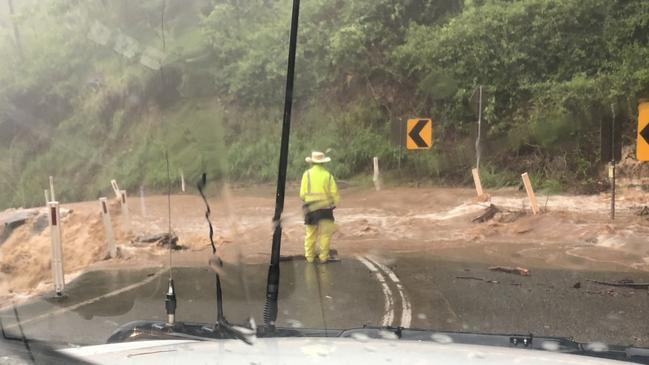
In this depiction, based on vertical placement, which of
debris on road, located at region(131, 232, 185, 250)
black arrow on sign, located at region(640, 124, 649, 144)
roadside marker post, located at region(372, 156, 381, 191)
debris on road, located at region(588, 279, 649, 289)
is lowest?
debris on road, located at region(588, 279, 649, 289)

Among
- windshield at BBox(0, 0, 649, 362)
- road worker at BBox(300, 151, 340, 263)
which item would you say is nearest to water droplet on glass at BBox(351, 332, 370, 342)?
windshield at BBox(0, 0, 649, 362)

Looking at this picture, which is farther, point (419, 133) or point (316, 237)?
point (419, 133)

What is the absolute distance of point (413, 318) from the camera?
252 inches

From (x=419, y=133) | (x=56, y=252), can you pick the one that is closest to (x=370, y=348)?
(x=56, y=252)

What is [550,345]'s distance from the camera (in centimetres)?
283

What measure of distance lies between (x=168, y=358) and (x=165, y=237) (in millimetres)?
6991

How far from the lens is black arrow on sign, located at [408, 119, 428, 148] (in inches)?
636

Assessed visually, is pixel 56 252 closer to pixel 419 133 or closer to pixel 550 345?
pixel 550 345

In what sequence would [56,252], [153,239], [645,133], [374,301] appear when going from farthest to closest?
[645,133], [153,239], [56,252], [374,301]

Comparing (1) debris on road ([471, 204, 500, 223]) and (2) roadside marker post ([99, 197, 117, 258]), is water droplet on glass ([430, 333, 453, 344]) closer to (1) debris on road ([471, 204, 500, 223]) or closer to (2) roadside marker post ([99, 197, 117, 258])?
(2) roadside marker post ([99, 197, 117, 258])

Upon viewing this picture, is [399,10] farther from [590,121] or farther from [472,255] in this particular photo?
[472,255]

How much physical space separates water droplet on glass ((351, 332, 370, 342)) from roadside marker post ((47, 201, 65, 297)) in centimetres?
516

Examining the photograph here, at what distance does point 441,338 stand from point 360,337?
1.26 ft

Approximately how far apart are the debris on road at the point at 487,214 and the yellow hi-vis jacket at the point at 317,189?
4.12 metres
